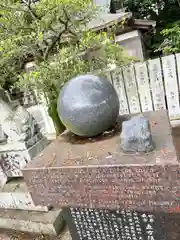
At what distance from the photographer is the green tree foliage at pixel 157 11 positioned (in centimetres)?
1112

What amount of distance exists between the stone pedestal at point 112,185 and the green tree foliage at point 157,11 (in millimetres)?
9643

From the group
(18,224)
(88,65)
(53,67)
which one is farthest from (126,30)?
(18,224)

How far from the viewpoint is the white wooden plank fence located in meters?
4.59

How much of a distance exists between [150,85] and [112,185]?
3.29 meters

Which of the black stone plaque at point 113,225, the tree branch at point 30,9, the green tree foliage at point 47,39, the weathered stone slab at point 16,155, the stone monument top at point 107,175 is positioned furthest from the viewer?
the tree branch at point 30,9

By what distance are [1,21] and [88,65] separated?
5.40ft

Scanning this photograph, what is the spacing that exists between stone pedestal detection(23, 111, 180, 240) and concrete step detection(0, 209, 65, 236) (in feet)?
1.97

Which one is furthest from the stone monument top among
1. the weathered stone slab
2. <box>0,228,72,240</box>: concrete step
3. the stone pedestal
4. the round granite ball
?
<box>0,228,72,240</box>: concrete step

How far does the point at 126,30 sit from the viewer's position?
24.9 ft

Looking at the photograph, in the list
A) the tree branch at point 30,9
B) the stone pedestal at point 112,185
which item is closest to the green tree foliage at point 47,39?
the tree branch at point 30,9

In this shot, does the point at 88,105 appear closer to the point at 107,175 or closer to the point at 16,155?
the point at 107,175

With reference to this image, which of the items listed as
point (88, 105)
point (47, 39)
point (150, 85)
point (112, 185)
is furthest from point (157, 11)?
point (112, 185)

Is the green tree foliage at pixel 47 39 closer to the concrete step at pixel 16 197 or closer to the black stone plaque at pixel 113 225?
the concrete step at pixel 16 197

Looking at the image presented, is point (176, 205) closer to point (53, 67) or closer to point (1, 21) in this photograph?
point (53, 67)
